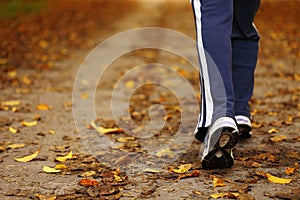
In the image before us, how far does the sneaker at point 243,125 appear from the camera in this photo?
3.11 m

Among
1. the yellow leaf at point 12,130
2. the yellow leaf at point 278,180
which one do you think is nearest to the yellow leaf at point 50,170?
the yellow leaf at point 12,130

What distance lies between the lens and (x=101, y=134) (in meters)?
3.44

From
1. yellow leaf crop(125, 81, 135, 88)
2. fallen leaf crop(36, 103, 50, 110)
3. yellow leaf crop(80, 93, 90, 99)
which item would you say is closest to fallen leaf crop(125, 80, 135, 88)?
yellow leaf crop(125, 81, 135, 88)

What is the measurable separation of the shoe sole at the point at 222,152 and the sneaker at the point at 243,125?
58 cm

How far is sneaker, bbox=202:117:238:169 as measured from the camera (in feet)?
7.92

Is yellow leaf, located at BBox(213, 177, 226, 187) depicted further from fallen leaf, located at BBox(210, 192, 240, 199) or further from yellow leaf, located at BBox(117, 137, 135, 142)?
yellow leaf, located at BBox(117, 137, 135, 142)

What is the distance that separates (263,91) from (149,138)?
2044 mm

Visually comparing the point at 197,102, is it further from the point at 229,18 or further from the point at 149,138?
the point at 229,18

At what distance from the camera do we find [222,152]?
2.49 meters

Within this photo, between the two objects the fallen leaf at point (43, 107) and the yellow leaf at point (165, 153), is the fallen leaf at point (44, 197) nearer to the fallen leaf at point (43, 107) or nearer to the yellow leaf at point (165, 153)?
the yellow leaf at point (165, 153)

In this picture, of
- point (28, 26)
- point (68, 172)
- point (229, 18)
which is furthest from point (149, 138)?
point (28, 26)

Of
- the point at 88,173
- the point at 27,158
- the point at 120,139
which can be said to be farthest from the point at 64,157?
the point at 120,139

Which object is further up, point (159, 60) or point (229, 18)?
point (229, 18)

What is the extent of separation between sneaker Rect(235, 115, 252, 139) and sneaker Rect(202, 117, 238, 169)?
596mm
